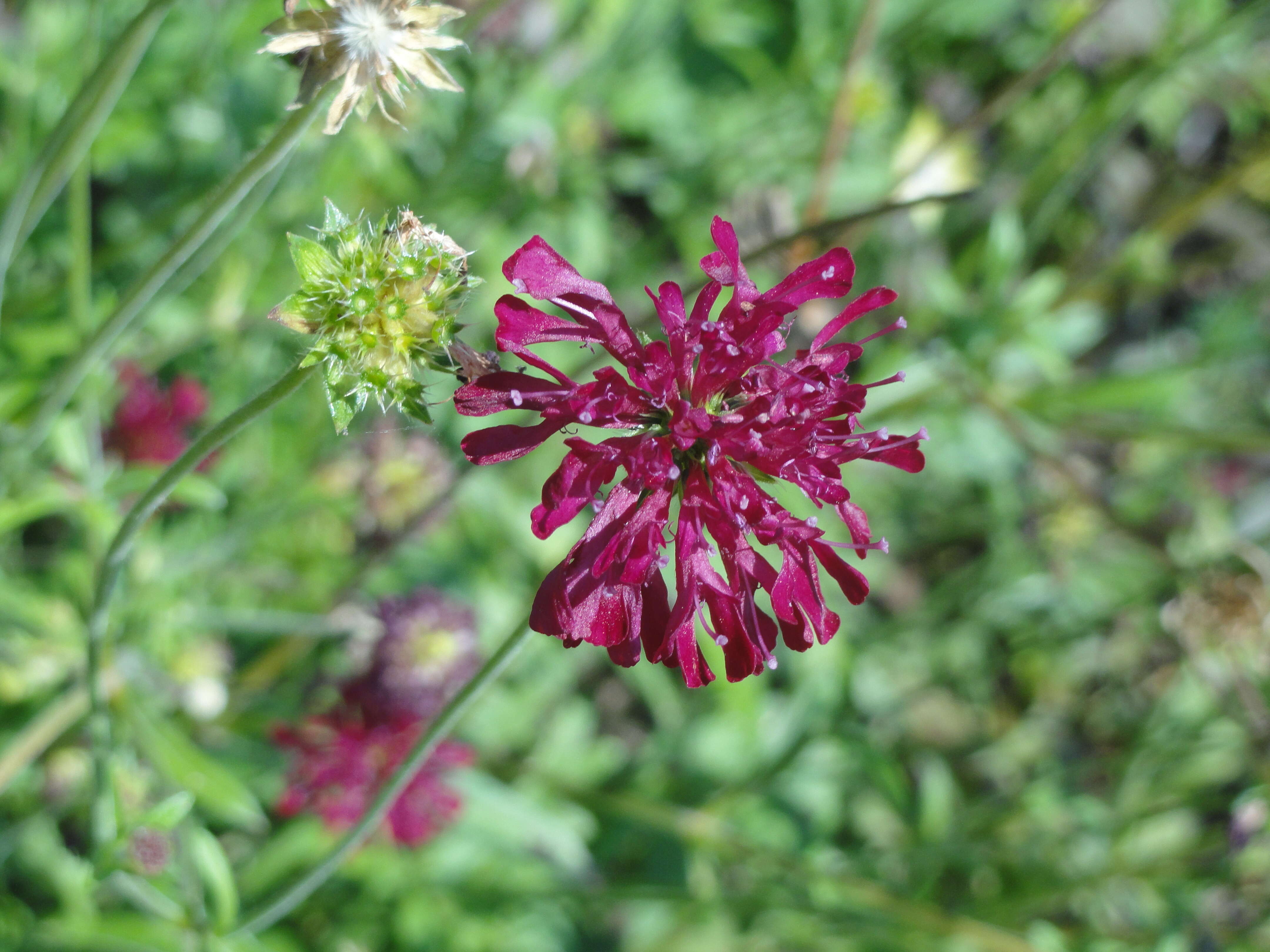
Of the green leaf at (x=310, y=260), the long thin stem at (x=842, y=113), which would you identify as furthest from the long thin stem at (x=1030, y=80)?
the green leaf at (x=310, y=260)

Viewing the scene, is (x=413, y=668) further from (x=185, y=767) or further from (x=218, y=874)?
(x=218, y=874)

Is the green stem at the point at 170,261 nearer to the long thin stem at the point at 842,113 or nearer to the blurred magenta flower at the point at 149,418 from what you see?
the blurred magenta flower at the point at 149,418

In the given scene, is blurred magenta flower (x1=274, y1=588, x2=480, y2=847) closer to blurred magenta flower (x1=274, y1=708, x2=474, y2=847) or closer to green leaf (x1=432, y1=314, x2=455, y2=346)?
blurred magenta flower (x1=274, y1=708, x2=474, y2=847)

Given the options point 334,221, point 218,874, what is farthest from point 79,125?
point 218,874

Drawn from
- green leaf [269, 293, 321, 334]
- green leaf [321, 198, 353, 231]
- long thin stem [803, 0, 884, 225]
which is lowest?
green leaf [269, 293, 321, 334]

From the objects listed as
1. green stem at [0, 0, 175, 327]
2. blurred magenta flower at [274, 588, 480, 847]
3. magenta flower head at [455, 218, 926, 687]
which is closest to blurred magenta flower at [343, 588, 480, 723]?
blurred magenta flower at [274, 588, 480, 847]

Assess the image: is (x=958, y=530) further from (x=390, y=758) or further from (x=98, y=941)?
(x=98, y=941)
